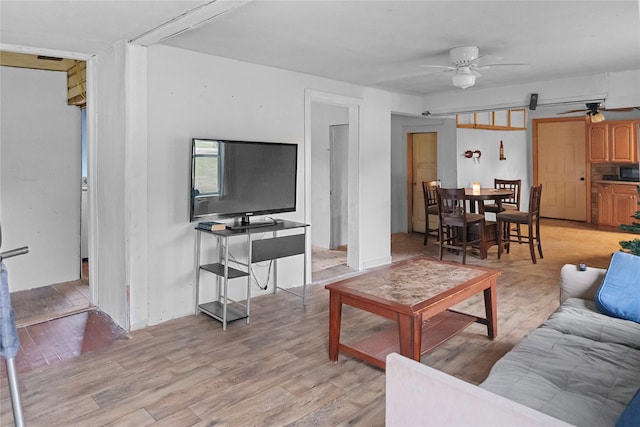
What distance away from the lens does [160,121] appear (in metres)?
3.55

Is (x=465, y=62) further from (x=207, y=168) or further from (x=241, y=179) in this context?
(x=207, y=168)

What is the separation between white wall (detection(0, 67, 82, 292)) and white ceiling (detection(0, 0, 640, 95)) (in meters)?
1.29

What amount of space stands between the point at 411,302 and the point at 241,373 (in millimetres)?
1146

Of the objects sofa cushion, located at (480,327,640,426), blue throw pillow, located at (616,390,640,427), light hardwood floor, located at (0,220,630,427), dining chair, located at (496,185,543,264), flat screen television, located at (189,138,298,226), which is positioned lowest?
light hardwood floor, located at (0,220,630,427)

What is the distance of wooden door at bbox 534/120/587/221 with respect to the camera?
29.3 ft

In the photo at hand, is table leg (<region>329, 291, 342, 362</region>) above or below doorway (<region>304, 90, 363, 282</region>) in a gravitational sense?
below

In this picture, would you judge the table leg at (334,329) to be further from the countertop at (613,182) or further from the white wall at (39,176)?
the countertop at (613,182)

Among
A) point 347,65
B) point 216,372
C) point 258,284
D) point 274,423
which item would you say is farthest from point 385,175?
point 274,423

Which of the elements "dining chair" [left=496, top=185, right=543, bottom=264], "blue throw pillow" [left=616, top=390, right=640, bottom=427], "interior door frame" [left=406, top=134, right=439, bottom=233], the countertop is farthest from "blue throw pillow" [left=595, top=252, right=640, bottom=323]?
the countertop

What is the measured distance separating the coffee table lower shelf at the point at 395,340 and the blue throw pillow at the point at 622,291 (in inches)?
34.9

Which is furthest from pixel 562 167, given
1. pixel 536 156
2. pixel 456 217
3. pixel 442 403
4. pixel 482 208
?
pixel 442 403

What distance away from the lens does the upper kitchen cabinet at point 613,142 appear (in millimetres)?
7953

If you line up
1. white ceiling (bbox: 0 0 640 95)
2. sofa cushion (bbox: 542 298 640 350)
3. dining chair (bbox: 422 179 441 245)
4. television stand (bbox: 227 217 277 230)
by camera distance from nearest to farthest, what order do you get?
sofa cushion (bbox: 542 298 640 350) → white ceiling (bbox: 0 0 640 95) → television stand (bbox: 227 217 277 230) → dining chair (bbox: 422 179 441 245)

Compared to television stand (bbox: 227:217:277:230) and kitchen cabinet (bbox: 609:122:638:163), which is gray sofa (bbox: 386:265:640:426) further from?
kitchen cabinet (bbox: 609:122:638:163)
